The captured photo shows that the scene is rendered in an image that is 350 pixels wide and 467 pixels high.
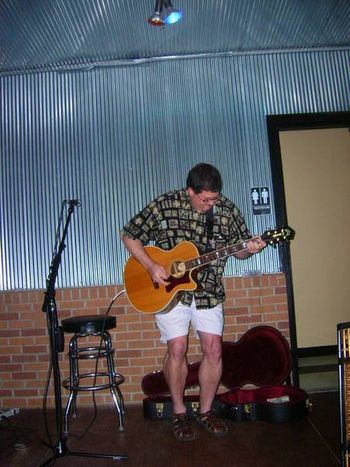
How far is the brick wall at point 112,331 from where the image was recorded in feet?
11.5

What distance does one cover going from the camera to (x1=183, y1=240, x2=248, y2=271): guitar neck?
2.66 metres

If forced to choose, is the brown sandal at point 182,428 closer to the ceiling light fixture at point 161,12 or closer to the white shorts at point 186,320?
the white shorts at point 186,320

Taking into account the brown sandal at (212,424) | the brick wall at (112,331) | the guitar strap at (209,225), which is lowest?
the brown sandal at (212,424)

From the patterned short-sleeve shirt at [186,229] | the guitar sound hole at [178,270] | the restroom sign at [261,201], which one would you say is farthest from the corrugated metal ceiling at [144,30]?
the guitar sound hole at [178,270]

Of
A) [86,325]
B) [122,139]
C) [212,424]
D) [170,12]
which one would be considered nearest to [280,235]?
[212,424]

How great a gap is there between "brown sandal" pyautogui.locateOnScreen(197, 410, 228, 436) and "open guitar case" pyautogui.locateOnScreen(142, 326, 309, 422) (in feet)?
0.72

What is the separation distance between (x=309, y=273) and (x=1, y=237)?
135 inches

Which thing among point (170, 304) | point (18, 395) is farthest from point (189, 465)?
point (18, 395)

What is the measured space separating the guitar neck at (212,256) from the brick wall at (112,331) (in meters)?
0.92

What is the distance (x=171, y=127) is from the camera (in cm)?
372

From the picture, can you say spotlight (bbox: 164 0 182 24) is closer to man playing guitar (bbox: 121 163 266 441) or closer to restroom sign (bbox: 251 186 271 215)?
man playing guitar (bbox: 121 163 266 441)

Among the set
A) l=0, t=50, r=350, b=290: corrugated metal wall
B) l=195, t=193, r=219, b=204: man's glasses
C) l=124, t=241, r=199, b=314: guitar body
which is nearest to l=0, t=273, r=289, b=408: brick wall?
l=0, t=50, r=350, b=290: corrugated metal wall

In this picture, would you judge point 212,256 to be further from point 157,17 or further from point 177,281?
point 157,17

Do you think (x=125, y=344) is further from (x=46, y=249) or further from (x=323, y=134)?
(x=323, y=134)
